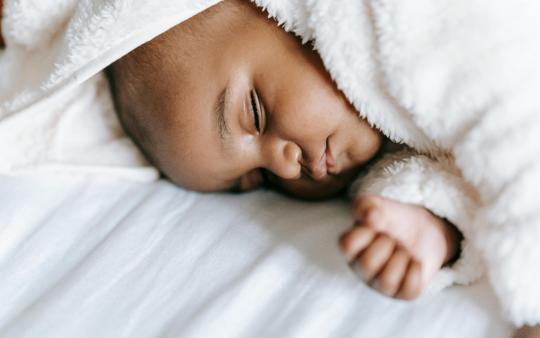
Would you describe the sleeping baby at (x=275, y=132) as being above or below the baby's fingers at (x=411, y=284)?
above

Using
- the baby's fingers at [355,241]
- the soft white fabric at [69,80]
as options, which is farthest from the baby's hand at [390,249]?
the soft white fabric at [69,80]

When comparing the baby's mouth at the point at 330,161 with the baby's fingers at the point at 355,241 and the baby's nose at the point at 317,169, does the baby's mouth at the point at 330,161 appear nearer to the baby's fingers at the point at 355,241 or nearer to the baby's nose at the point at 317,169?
the baby's nose at the point at 317,169

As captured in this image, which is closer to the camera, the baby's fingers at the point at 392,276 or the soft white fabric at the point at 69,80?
the baby's fingers at the point at 392,276

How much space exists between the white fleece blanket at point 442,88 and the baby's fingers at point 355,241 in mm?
106

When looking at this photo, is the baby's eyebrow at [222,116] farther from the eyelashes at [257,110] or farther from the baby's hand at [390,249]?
the baby's hand at [390,249]

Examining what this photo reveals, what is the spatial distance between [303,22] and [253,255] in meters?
0.30

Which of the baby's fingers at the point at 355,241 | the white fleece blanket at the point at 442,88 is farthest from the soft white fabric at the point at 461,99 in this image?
the baby's fingers at the point at 355,241

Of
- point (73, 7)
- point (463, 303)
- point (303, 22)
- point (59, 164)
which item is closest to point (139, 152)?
point (59, 164)

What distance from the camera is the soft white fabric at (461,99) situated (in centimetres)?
71

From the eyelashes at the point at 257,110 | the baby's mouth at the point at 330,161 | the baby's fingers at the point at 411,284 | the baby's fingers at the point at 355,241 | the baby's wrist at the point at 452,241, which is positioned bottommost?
the baby's wrist at the point at 452,241

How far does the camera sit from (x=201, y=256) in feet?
2.64

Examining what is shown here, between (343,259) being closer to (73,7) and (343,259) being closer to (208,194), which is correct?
(208,194)

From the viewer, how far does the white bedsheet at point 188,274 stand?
72 cm

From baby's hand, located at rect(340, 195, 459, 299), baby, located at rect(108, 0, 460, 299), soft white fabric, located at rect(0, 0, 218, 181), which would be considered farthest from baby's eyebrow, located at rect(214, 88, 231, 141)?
baby's hand, located at rect(340, 195, 459, 299)
